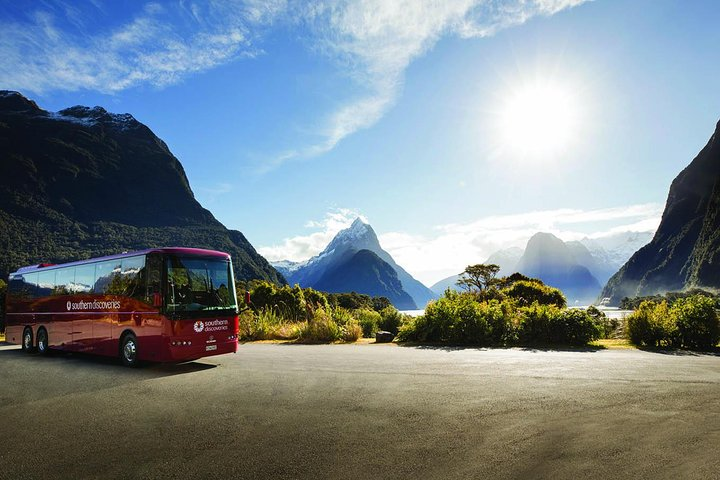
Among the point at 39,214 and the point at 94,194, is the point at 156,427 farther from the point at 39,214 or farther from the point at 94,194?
the point at 94,194

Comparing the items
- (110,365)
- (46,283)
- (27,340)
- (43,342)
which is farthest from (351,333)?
(27,340)

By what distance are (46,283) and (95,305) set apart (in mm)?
4488

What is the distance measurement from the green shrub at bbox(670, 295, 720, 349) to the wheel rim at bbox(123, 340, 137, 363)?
1642 centimetres

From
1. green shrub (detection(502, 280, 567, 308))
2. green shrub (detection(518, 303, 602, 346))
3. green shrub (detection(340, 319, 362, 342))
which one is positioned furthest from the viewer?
green shrub (detection(502, 280, 567, 308))

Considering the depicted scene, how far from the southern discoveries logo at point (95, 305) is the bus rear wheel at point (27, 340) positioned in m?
3.99

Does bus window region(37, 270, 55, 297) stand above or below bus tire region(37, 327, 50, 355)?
above

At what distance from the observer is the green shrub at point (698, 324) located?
13.6 metres

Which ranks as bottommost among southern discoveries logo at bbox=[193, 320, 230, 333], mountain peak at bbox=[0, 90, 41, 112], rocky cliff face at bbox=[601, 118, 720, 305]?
southern discoveries logo at bbox=[193, 320, 230, 333]

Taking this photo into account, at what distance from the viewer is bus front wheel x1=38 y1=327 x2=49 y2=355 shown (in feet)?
54.1

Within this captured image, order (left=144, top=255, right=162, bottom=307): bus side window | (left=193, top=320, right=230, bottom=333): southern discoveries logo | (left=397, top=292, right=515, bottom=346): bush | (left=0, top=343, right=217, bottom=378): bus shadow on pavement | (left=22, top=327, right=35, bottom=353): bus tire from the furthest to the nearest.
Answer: (left=22, top=327, right=35, bottom=353): bus tire
(left=397, top=292, right=515, bottom=346): bush
(left=193, top=320, right=230, bottom=333): southern discoveries logo
(left=144, top=255, right=162, bottom=307): bus side window
(left=0, top=343, right=217, bottom=378): bus shadow on pavement

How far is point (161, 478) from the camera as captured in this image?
4.29 meters

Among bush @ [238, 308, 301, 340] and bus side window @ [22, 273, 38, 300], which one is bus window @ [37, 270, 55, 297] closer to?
bus side window @ [22, 273, 38, 300]

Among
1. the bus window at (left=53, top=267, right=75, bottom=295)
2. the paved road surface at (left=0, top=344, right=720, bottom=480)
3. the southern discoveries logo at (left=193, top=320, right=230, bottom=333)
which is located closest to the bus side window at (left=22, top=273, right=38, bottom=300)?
the bus window at (left=53, top=267, right=75, bottom=295)

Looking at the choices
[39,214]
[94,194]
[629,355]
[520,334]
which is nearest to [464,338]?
[520,334]
